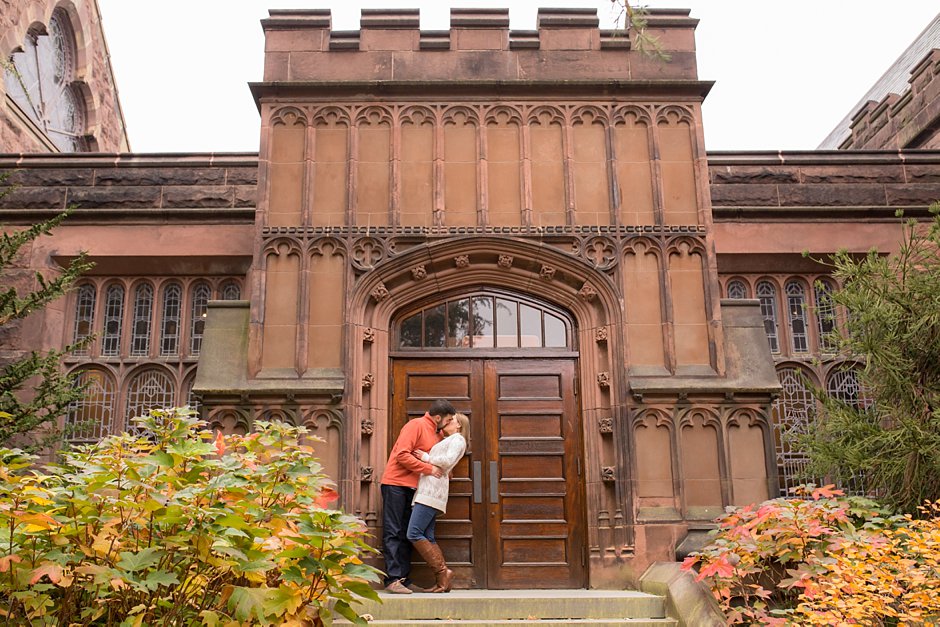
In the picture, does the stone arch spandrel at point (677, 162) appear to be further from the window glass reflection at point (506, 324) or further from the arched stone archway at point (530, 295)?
the window glass reflection at point (506, 324)

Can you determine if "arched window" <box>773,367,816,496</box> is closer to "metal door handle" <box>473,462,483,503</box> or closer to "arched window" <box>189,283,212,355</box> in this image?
"metal door handle" <box>473,462,483,503</box>

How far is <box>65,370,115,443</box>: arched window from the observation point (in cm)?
1113

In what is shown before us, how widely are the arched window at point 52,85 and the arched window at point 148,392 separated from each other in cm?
572

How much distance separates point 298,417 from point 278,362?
2.11 feet

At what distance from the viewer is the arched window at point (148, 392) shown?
11266mm

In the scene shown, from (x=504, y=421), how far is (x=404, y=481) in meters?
1.39

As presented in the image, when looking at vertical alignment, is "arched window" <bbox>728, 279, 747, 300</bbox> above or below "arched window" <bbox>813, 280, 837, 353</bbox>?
above

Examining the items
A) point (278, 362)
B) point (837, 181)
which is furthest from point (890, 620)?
point (837, 181)

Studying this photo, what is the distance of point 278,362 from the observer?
364 inches

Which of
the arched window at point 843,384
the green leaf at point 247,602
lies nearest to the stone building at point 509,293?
the arched window at point 843,384

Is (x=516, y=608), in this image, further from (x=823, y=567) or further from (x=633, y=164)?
(x=633, y=164)

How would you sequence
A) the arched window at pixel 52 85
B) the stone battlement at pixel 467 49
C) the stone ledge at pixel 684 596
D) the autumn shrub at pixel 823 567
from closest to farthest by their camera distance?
the autumn shrub at pixel 823 567
the stone ledge at pixel 684 596
the stone battlement at pixel 467 49
the arched window at pixel 52 85

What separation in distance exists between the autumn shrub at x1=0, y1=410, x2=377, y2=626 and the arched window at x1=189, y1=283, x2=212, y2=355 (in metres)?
5.97

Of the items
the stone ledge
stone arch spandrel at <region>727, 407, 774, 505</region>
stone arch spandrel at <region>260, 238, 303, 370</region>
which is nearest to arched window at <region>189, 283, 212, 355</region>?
stone arch spandrel at <region>260, 238, 303, 370</region>
